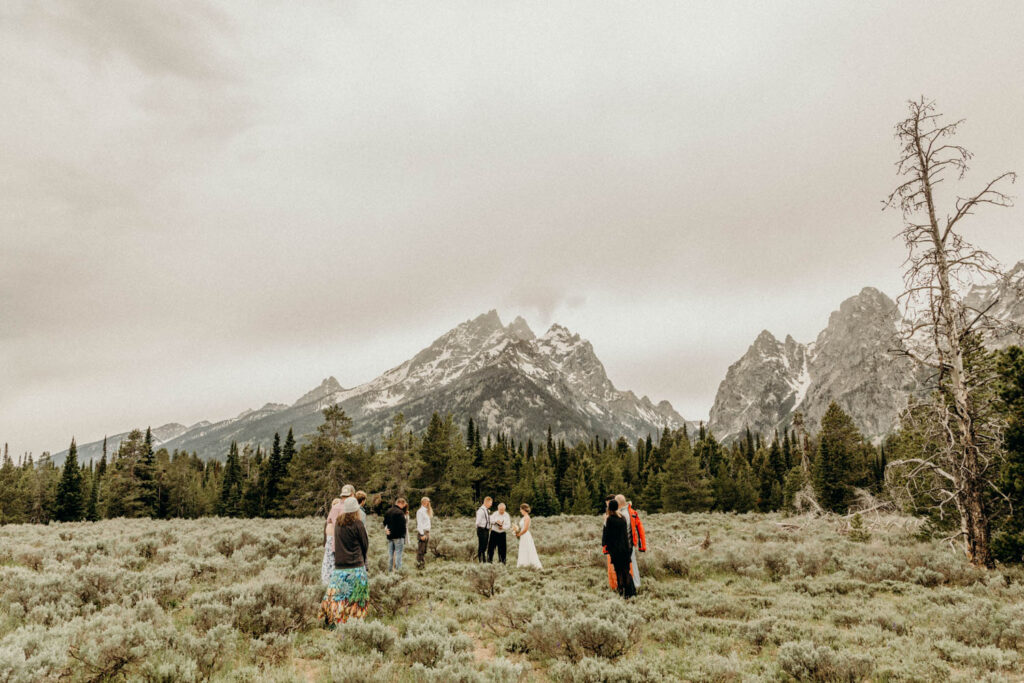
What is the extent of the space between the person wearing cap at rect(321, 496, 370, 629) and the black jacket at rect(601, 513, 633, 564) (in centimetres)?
566

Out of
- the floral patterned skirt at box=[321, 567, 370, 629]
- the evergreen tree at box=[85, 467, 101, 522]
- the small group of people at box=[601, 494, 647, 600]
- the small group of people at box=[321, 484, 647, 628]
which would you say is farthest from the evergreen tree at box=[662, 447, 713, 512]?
the evergreen tree at box=[85, 467, 101, 522]

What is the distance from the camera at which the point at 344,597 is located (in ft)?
29.6

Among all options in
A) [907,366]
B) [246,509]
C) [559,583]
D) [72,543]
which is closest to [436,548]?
[559,583]

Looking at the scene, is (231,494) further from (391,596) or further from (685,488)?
(391,596)

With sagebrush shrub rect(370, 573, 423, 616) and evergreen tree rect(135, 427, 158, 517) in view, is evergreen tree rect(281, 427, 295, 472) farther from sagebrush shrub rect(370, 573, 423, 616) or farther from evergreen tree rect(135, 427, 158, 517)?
sagebrush shrub rect(370, 573, 423, 616)

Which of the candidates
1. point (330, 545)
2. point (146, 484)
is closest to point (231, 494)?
point (146, 484)

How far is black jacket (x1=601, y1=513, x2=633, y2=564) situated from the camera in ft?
37.4

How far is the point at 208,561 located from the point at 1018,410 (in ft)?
72.3

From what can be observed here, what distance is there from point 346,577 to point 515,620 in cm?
335

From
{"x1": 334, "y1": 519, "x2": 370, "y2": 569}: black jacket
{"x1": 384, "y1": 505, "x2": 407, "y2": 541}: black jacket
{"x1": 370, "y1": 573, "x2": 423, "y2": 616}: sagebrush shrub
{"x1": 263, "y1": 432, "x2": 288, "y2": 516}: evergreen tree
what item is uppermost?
{"x1": 334, "y1": 519, "x2": 370, "y2": 569}: black jacket

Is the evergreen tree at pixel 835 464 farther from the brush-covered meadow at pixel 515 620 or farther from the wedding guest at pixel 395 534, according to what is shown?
the wedding guest at pixel 395 534

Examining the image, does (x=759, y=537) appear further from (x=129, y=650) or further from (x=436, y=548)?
(x=129, y=650)

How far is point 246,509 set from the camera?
180 feet

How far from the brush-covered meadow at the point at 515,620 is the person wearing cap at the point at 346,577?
39 cm
